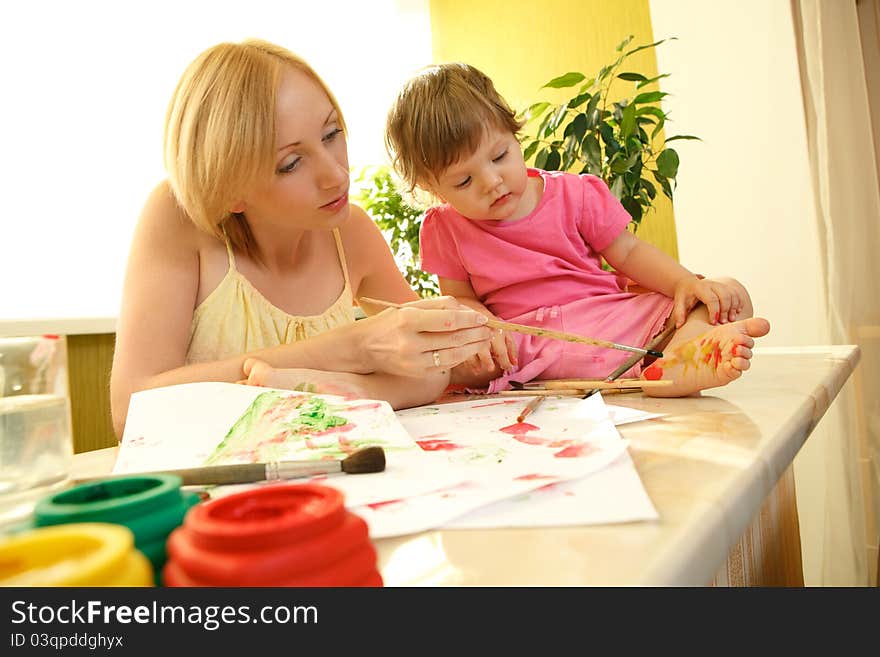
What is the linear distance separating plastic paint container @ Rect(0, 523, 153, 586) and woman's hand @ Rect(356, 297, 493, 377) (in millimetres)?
545

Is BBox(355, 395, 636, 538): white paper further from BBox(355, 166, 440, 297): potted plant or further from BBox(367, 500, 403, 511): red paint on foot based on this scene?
BBox(355, 166, 440, 297): potted plant

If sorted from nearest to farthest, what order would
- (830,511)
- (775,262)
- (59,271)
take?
(59,271)
(830,511)
(775,262)

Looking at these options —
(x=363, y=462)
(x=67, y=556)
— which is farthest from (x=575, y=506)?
(x=67, y=556)

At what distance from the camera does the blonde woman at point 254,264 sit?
33.5 inches

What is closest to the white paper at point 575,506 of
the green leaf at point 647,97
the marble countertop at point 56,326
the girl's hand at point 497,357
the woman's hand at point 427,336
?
the woman's hand at point 427,336

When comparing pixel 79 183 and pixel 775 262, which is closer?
pixel 79 183

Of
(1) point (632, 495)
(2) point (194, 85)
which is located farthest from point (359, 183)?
(1) point (632, 495)

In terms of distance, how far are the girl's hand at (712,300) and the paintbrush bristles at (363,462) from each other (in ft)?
2.20

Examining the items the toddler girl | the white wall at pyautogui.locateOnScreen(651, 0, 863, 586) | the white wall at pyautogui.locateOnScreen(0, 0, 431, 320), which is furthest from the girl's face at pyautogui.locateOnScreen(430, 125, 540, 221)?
the white wall at pyautogui.locateOnScreen(651, 0, 863, 586)

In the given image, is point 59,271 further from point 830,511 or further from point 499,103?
point 830,511

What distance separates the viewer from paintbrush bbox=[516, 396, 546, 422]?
2.30ft

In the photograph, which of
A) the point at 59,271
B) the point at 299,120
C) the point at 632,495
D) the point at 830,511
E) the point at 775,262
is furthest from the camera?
the point at 775,262

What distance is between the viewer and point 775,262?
2496mm

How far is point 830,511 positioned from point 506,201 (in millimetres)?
1663
